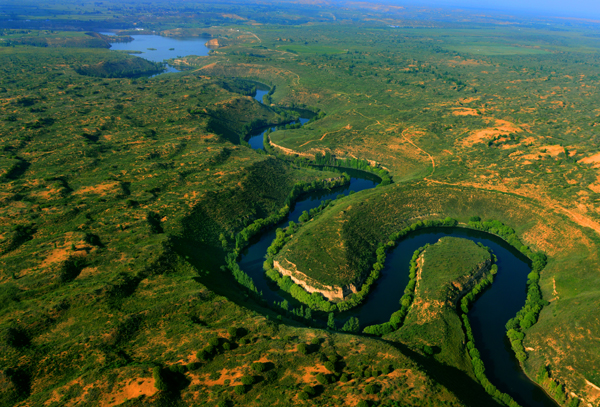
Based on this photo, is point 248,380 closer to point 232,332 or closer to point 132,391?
point 232,332

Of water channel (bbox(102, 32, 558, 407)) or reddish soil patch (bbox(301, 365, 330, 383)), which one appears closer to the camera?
reddish soil patch (bbox(301, 365, 330, 383))

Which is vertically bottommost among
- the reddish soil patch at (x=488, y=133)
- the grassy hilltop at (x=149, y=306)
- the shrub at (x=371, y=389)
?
the grassy hilltop at (x=149, y=306)

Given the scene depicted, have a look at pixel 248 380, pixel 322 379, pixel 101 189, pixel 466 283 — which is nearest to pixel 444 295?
pixel 466 283

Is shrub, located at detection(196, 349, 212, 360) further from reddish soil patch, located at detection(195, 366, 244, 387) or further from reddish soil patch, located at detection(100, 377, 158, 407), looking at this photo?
reddish soil patch, located at detection(100, 377, 158, 407)

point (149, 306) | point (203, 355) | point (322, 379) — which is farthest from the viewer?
point (149, 306)

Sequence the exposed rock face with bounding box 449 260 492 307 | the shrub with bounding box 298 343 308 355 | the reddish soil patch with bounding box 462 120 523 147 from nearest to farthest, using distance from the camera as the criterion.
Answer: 1. the shrub with bounding box 298 343 308 355
2. the exposed rock face with bounding box 449 260 492 307
3. the reddish soil patch with bounding box 462 120 523 147

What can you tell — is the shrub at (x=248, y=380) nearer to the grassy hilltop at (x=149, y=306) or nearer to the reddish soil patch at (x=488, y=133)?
the grassy hilltop at (x=149, y=306)

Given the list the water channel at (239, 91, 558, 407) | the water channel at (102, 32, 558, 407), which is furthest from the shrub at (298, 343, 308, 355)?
the water channel at (102, 32, 558, 407)

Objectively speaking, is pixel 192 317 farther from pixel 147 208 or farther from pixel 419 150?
pixel 419 150

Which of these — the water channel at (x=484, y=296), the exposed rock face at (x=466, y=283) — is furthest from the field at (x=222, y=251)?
the water channel at (x=484, y=296)
